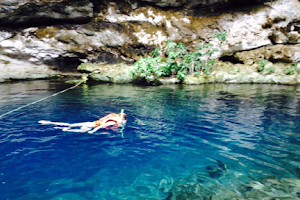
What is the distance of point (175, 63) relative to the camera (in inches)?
714

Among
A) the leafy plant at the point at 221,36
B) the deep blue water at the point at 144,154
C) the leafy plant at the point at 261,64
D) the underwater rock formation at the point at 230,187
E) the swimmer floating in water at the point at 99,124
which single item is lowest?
the underwater rock formation at the point at 230,187

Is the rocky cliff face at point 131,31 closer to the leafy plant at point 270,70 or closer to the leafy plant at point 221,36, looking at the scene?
the leafy plant at point 221,36

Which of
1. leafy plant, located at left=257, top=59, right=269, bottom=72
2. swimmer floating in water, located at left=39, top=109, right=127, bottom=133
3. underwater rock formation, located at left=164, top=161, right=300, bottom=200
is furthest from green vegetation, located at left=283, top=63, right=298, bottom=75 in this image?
swimmer floating in water, located at left=39, top=109, right=127, bottom=133

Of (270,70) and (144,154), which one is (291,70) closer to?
(270,70)

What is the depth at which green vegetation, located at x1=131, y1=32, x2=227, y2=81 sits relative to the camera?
17203 mm

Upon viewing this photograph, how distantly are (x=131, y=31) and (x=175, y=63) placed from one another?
20.9ft

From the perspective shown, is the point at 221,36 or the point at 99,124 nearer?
the point at 99,124

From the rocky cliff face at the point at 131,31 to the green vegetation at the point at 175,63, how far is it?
1546mm

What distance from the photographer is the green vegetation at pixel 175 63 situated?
677 inches

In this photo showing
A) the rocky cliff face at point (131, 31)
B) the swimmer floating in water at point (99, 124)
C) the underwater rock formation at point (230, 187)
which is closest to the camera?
the underwater rock formation at point (230, 187)

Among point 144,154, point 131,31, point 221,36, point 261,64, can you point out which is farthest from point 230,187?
point 131,31

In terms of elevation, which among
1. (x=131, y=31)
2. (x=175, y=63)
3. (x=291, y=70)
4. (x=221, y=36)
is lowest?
(x=291, y=70)

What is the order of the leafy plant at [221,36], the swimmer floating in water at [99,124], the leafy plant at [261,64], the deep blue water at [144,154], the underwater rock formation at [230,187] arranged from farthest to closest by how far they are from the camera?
the leafy plant at [221,36] → the leafy plant at [261,64] → the swimmer floating in water at [99,124] → the deep blue water at [144,154] → the underwater rock formation at [230,187]

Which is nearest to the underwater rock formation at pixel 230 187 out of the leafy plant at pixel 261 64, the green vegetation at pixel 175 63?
the green vegetation at pixel 175 63
